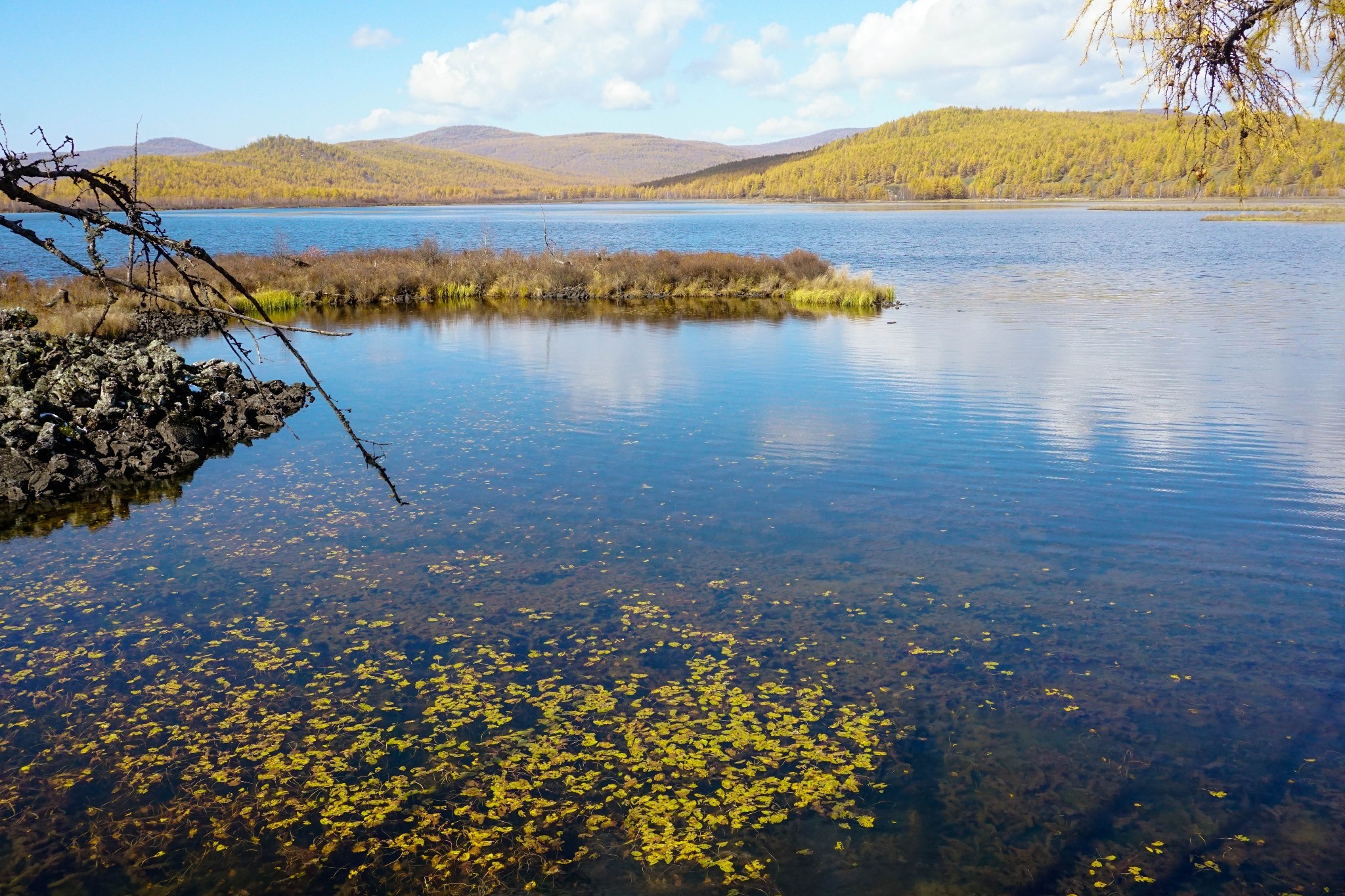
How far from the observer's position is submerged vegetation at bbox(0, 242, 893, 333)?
3312 cm

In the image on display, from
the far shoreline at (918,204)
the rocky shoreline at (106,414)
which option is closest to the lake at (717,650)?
the rocky shoreline at (106,414)

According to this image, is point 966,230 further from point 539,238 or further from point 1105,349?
point 1105,349

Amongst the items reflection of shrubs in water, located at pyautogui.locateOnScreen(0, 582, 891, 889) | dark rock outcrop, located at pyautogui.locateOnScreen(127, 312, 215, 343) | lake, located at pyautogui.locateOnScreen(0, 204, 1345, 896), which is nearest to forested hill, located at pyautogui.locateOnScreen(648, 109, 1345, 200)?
dark rock outcrop, located at pyautogui.locateOnScreen(127, 312, 215, 343)

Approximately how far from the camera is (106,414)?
1362cm

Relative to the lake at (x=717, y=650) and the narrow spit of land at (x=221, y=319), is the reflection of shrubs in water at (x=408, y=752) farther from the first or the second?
the narrow spit of land at (x=221, y=319)

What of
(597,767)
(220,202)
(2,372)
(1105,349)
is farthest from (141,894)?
(220,202)

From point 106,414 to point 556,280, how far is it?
2329 cm

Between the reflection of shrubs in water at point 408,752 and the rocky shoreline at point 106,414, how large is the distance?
18.2 feet

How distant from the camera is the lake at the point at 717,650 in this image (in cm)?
510

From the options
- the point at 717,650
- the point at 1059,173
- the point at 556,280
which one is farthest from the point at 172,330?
the point at 1059,173

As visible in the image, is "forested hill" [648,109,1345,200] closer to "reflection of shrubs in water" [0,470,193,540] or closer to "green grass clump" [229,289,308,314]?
"green grass clump" [229,289,308,314]

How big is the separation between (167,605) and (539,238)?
59.4 m

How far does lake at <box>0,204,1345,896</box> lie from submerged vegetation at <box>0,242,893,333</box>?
17.7 metres

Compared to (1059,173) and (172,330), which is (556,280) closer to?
(172,330)
